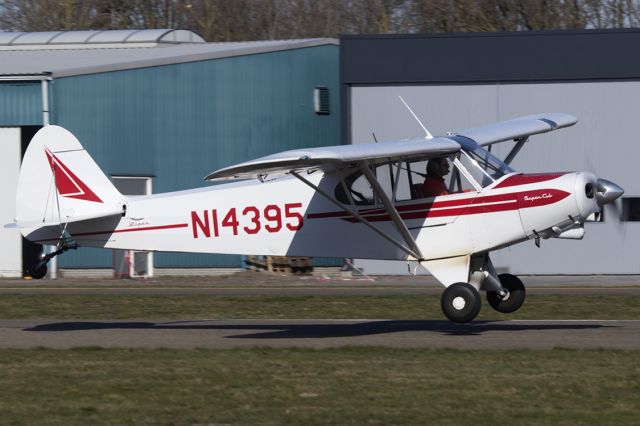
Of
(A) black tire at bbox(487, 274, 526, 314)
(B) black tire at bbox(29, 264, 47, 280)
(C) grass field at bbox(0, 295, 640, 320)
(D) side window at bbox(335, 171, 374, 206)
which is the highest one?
(D) side window at bbox(335, 171, 374, 206)

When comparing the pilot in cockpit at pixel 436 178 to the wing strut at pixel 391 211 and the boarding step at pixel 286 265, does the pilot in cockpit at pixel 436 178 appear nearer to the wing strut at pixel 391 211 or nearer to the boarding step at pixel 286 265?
the wing strut at pixel 391 211

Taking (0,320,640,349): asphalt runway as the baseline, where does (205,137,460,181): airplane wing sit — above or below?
above

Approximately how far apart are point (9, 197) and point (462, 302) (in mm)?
17259

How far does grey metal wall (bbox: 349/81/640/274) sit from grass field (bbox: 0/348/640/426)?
51.3 ft

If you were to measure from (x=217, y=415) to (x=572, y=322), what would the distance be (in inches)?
327

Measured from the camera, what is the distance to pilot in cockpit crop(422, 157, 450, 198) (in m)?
14.5

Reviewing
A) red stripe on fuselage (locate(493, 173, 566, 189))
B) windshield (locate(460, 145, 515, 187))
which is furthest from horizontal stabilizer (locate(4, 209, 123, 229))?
red stripe on fuselage (locate(493, 173, 566, 189))

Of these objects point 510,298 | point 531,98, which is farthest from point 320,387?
point 531,98

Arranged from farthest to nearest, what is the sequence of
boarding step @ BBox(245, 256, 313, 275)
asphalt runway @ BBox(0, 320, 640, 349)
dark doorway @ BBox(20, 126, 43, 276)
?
boarding step @ BBox(245, 256, 313, 275)
dark doorway @ BBox(20, 126, 43, 276)
asphalt runway @ BBox(0, 320, 640, 349)

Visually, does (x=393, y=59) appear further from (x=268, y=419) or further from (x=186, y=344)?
(x=268, y=419)

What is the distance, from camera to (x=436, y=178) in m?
14.5

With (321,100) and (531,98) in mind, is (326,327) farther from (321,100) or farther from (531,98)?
(321,100)

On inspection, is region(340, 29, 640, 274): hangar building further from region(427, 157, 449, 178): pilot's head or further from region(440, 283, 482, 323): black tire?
region(440, 283, 482, 323): black tire

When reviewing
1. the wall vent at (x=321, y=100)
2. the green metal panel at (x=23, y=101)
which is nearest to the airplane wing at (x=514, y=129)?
the wall vent at (x=321, y=100)
